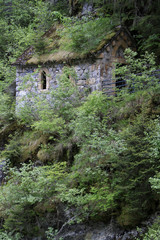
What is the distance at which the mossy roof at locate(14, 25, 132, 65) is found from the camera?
523 inches

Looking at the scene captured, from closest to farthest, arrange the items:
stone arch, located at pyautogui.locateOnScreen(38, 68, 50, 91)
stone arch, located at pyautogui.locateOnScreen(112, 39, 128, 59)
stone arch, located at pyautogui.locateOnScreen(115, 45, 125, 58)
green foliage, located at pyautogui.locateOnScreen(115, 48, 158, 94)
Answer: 1. green foliage, located at pyautogui.locateOnScreen(115, 48, 158, 94)
2. stone arch, located at pyautogui.locateOnScreen(112, 39, 128, 59)
3. stone arch, located at pyautogui.locateOnScreen(115, 45, 125, 58)
4. stone arch, located at pyautogui.locateOnScreen(38, 68, 50, 91)

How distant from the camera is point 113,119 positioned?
1019 centimetres

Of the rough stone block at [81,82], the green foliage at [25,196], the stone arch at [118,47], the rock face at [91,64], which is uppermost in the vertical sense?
the stone arch at [118,47]

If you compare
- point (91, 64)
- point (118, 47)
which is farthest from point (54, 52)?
point (118, 47)

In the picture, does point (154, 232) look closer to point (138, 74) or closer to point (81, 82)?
point (138, 74)

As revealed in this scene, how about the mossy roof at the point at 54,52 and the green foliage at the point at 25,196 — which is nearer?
the green foliage at the point at 25,196

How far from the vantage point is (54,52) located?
15.2 metres

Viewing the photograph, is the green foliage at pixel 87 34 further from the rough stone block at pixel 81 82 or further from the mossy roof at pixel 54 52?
the rough stone block at pixel 81 82

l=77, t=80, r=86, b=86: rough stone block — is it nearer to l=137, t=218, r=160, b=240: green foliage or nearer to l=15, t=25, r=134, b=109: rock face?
l=15, t=25, r=134, b=109: rock face

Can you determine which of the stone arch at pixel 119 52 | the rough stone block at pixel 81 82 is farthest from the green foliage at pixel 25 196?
the stone arch at pixel 119 52

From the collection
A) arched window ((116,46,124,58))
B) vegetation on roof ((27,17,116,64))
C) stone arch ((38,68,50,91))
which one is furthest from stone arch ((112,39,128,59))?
stone arch ((38,68,50,91))

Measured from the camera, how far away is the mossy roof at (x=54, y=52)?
523 inches

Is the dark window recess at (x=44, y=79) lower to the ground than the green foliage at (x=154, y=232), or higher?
higher

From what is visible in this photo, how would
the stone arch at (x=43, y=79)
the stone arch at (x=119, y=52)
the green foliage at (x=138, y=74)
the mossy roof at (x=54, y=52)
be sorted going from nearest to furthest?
the green foliage at (x=138, y=74) → the mossy roof at (x=54, y=52) → the stone arch at (x=119, y=52) → the stone arch at (x=43, y=79)
